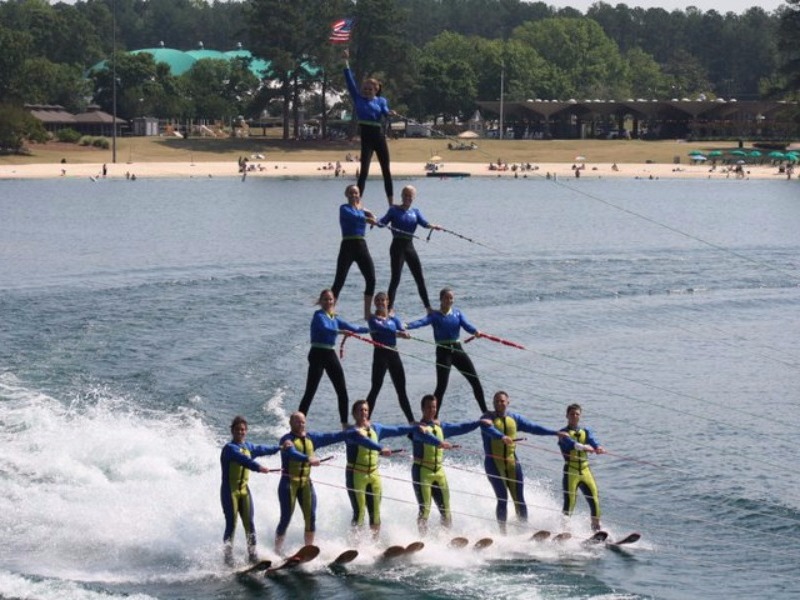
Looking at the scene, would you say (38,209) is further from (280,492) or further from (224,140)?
(280,492)

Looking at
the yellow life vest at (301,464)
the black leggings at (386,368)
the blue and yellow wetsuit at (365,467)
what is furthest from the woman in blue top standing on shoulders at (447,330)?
the yellow life vest at (301,464)

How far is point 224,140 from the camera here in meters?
148

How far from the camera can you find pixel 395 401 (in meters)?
37.3

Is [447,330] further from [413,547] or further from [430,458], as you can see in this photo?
[413,547]

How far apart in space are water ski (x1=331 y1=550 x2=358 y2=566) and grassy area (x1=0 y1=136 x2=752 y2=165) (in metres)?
113

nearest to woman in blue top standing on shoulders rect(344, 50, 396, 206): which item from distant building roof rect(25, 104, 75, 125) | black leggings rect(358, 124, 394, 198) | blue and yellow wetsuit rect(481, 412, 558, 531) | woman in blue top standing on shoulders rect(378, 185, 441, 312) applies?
black leggings rect(358, 124, 394, 198)

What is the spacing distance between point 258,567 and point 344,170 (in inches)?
4306

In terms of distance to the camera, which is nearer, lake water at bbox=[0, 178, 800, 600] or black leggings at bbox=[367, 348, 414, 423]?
lake water at bbox=[0, 178, 800, 600]

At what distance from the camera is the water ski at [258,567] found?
23188mm

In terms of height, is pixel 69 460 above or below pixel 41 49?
below

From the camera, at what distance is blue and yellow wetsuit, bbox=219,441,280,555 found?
22.4m

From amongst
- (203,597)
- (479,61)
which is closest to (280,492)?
(203,597)

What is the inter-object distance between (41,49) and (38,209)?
10876cm

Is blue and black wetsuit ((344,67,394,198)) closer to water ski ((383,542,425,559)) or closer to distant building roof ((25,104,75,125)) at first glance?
water ski ((383,542,425,559))
